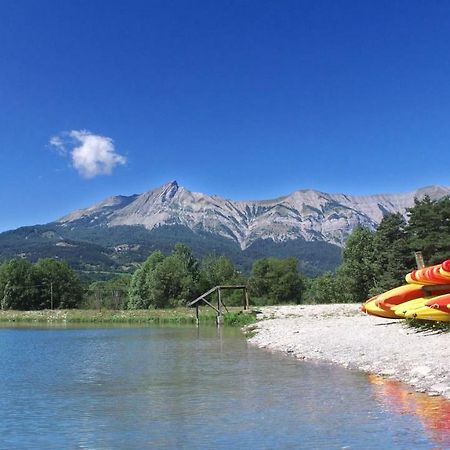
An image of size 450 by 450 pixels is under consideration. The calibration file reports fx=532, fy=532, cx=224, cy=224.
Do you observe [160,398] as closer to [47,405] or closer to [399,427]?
[47,405]

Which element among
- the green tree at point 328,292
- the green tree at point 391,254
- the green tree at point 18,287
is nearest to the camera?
the green tree at point 391,254

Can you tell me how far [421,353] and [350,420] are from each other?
871cm

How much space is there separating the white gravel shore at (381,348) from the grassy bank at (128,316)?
1978 centimetres

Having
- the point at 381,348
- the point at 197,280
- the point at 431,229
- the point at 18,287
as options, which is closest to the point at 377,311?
the point at 381,348

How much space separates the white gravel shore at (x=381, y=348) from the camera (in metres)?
15.9

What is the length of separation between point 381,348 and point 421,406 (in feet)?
31.9

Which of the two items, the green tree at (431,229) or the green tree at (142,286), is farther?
the green tree at (142,286)

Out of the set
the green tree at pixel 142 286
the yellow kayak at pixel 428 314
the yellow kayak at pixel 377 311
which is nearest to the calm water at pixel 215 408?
the yellow kayak at pixel 428 314

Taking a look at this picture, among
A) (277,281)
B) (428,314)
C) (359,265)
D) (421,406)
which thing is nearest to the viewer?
(421,406)

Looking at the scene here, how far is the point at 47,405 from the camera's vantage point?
1441 cm

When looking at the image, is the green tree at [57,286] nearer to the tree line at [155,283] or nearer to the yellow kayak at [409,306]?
the tree line at [155,283]

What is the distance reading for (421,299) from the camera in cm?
2578

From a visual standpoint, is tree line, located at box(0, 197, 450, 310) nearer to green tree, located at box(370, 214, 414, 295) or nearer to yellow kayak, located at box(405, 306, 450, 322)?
green tree, located at box(370, 214, 414, 295)

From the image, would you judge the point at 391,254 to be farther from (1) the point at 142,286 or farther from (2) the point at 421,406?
(1) the point at 142,286
